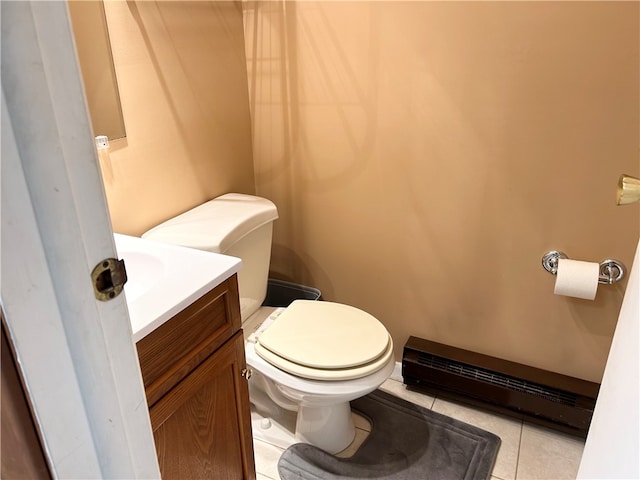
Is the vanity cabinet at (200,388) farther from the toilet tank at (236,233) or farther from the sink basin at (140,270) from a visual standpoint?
the toilet tank at (236,233)

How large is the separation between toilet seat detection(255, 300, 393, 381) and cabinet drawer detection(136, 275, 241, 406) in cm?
36

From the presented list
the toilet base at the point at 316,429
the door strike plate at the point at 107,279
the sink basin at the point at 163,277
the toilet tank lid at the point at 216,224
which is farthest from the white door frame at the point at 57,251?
the toilet base at the point at 316,429

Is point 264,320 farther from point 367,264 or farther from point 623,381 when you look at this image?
point 623,381

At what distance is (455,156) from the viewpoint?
1.77m

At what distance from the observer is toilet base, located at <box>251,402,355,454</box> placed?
1724 mm

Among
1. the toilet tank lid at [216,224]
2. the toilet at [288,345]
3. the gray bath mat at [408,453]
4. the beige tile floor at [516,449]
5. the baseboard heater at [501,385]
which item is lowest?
the beige tile floor at [516,449]

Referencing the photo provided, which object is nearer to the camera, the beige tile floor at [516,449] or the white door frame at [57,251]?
the white door frame at [57,251]

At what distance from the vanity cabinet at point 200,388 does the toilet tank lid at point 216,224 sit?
338 mm

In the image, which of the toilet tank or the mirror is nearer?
the mirror

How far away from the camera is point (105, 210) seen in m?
0.55

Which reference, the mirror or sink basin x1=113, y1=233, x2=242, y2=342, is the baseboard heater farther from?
the mirror

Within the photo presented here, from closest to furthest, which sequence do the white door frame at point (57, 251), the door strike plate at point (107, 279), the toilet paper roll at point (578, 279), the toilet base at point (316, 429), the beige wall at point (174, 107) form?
the white door frame at point (57, 251), the door strike plate at point (107, 279), the beige wall at point (174, 107), the toilet paper roll at point (578, 279), the toilet base at point (316, 429)

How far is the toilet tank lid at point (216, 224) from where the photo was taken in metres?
1.51

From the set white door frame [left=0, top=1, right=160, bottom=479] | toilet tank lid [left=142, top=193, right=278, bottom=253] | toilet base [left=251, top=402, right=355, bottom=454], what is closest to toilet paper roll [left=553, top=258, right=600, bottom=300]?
toilet base [left=251, top=402, right=355, bottom=454]
